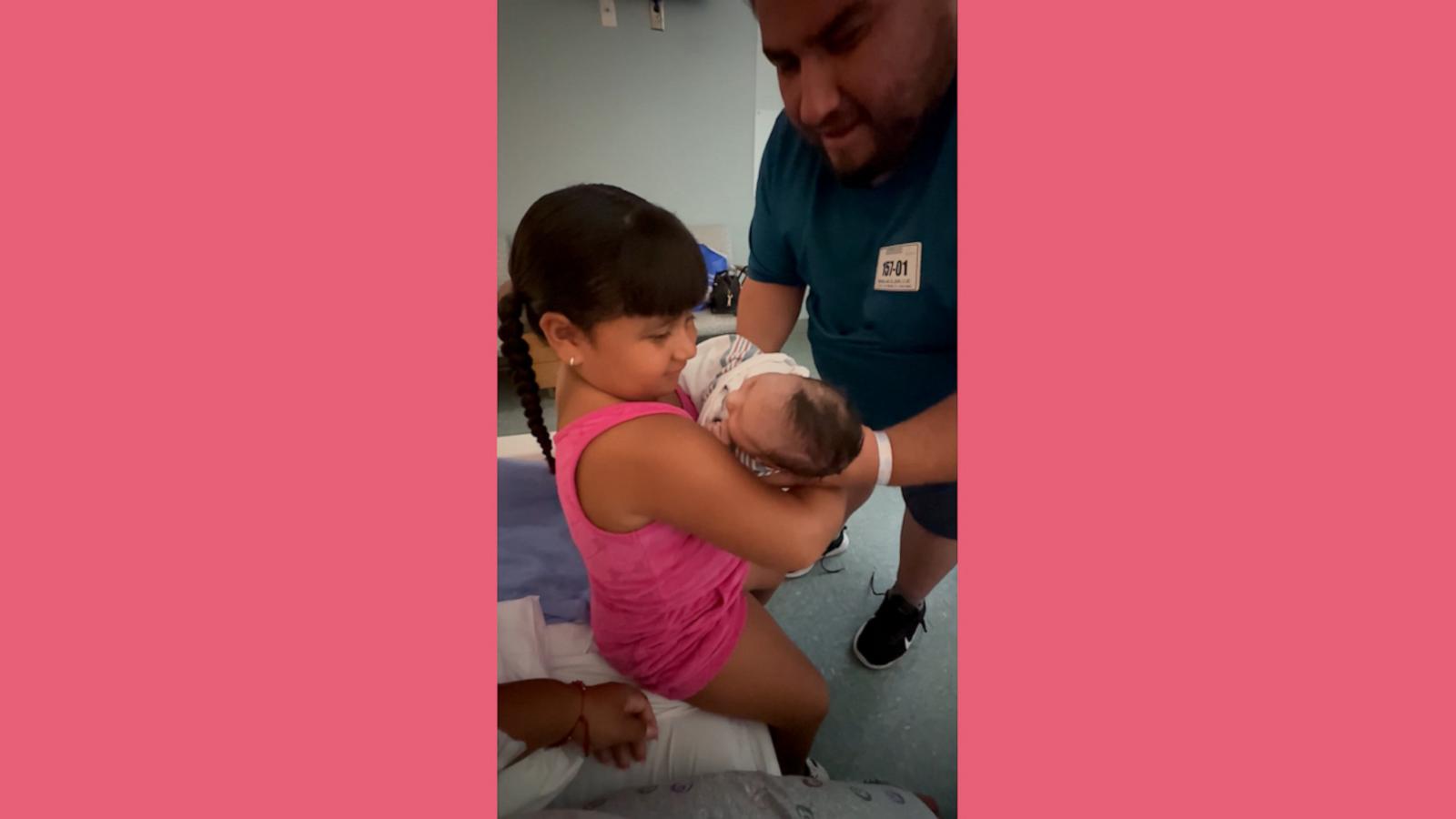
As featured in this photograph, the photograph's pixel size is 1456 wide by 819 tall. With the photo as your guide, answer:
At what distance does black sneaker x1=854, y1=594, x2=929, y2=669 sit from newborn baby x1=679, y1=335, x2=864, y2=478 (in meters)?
0.48

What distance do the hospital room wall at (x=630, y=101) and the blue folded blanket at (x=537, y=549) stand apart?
26.3 inches

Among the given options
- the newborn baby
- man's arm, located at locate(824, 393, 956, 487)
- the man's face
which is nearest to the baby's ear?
the newborn baby

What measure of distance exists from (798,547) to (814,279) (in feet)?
1.36

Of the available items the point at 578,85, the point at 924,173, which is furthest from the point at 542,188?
the point at 924,173

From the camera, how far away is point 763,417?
2.36ft

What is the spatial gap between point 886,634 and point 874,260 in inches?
25.5

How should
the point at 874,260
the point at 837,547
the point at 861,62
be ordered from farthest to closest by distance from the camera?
1. the point at 837,547
2. the point at 874,260
3. the point at 861,62

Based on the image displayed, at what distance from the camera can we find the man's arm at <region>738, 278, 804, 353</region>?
0.98 m

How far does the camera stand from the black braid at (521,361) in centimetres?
75

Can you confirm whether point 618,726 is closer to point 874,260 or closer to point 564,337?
point 564,337

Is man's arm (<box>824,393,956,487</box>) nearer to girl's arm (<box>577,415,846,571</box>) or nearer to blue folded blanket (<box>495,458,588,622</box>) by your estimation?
girl's arm (<box>577,415,846,571</box>)

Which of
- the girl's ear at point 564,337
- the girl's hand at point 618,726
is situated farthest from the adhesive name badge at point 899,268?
the girl's hand at point 618,726

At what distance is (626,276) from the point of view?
67cm

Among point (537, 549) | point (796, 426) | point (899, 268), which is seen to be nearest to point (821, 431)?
point (796, 426)
